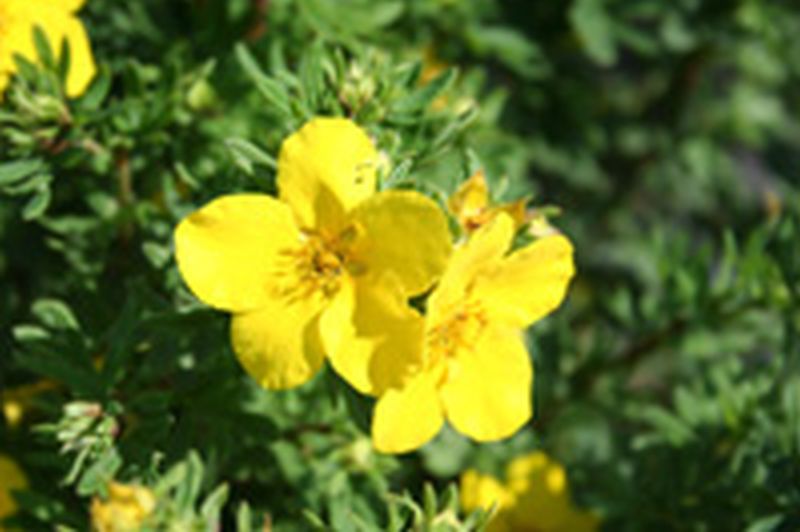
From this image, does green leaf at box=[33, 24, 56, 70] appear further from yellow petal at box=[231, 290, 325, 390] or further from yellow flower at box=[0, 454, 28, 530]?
yellow flower at box=[0, 454, 28, 530]

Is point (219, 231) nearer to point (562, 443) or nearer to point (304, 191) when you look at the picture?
point (304, 191)

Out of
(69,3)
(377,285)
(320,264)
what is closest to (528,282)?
(377,285)

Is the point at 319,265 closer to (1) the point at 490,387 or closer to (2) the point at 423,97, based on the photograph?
(1) the point at 490,387

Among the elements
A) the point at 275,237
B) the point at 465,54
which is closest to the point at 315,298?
the point at 275,237

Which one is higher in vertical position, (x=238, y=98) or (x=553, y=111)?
(x=238, y=98)

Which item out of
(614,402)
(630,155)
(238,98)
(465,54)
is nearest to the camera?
(238,98)

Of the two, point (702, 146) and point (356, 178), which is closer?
point (356, 178)
